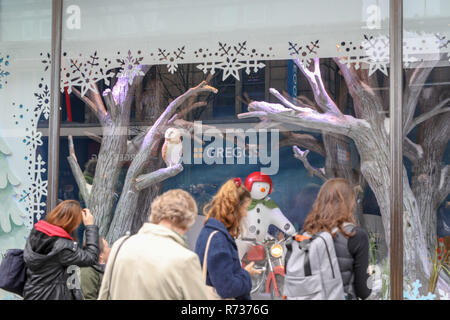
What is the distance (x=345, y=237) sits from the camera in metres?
3.57

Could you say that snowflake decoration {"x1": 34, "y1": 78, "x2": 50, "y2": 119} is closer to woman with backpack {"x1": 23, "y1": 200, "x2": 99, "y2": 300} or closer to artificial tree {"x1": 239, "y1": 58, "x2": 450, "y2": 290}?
woman with backpack {"x1": 23, "y1": 200, "x2": 99, "y2": 300}

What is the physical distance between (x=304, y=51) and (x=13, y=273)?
2925 millimetres

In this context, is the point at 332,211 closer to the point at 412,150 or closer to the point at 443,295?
the point at 412,150

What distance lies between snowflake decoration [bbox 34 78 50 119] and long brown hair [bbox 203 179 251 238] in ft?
7.86

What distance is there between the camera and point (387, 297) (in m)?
4.67

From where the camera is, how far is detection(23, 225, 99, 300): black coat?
12.3ft

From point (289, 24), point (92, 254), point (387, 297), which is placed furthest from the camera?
point (289, 24)

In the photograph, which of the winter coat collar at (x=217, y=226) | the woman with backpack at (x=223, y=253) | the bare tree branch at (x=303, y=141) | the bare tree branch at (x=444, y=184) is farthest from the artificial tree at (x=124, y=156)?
the bare tree branch at (x=444, y=184)

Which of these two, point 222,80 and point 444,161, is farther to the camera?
point 222,80

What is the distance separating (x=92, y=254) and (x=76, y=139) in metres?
1.66

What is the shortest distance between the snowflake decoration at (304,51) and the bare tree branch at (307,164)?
744 mm

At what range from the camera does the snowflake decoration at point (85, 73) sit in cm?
532
